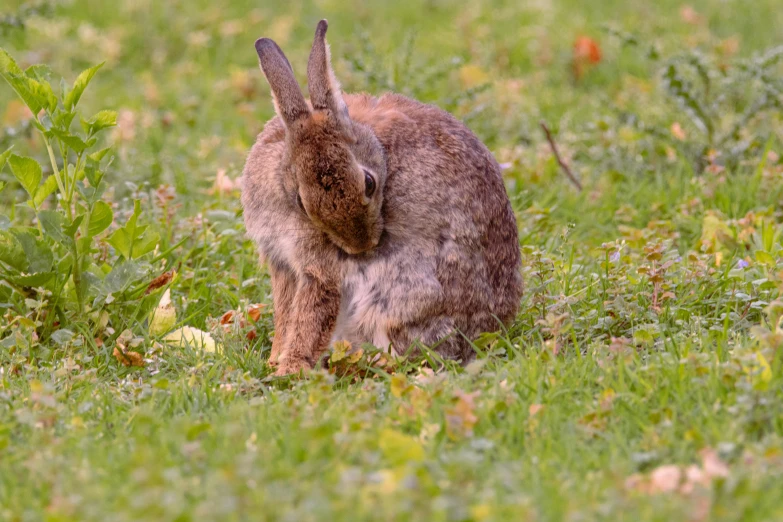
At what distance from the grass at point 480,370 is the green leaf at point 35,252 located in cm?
21

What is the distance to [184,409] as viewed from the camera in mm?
3912

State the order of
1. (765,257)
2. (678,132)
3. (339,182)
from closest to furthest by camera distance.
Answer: (339,182) → (765,257) → (678,132)

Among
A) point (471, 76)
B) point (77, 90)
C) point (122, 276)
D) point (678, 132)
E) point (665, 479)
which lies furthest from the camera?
point (471, 76)

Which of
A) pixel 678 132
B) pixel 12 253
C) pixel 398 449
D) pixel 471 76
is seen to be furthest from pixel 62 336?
pixel 471 76

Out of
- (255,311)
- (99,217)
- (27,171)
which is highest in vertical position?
(27,171)

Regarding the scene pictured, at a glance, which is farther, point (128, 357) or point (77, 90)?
point (128, 357)

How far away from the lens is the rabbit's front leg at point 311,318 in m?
4.52

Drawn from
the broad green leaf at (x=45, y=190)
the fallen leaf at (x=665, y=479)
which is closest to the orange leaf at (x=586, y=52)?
the broad green leaf at (x=45, y=190)

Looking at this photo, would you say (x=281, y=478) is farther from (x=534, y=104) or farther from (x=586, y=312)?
(x=534, y=104)

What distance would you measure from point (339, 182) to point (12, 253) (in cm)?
147

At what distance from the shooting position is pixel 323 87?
4.43m

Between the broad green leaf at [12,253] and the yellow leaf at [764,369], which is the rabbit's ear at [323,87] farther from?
the yellow leaf at [764,369]

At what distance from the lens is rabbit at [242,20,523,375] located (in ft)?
14.4

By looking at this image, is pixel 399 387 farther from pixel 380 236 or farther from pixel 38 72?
pixel 38 72
